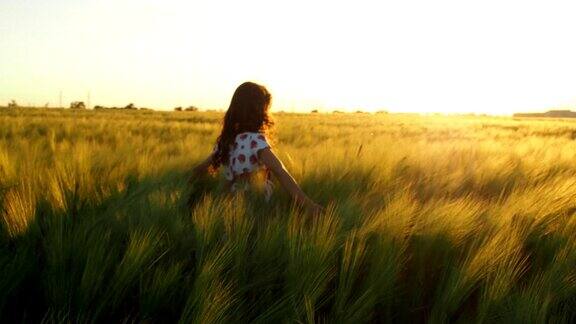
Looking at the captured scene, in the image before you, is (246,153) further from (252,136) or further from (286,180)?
(286,180)

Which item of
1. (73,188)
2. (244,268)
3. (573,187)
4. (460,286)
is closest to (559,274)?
(460,286)

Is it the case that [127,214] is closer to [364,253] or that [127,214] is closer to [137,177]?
[364,253]

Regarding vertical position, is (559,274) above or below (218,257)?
below

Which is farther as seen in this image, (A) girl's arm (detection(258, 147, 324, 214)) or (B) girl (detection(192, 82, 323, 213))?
(B) girl (detection(192, 82, 323, 213))

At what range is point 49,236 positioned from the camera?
4.96 feet

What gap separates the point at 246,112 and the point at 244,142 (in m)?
0.20

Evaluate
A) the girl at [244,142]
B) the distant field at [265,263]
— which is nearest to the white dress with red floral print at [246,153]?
the girl at [244,142]

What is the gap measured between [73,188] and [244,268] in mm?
957

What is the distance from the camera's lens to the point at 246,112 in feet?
10.2

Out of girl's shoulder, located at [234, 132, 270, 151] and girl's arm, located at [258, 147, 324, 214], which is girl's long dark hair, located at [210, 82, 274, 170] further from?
girl's arm, located at [258, 147, 324, 214]

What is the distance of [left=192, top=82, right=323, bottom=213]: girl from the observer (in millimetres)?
3000

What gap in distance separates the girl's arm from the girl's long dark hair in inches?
10.2

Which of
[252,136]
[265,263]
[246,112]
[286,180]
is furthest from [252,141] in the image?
[265,263]

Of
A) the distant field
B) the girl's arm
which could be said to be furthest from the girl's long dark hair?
the distant field
